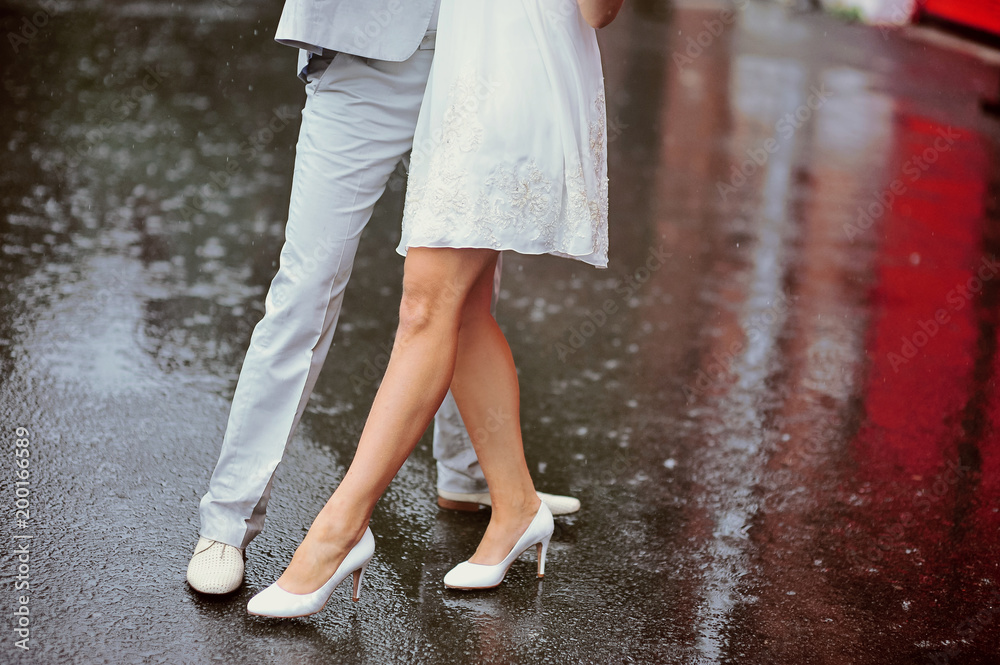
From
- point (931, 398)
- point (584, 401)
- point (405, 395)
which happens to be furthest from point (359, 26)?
point (931, 398)

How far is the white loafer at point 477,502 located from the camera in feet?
10.6

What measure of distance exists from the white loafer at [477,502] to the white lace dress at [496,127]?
0.96m

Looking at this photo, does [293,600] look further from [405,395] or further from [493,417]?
[493,417]

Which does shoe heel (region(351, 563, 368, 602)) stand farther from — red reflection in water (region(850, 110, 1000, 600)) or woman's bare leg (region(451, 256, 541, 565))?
red reflection in water (region(850, 110, 1000, 600))

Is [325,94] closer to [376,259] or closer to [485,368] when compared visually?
[485,368]

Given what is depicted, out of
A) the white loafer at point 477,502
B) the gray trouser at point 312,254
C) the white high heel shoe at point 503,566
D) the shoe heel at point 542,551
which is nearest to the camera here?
the gray trouser at point 312,254

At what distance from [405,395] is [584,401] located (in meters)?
1.57

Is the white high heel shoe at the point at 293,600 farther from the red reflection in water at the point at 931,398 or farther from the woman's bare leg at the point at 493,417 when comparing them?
the red reflection in water at the point at 931,398

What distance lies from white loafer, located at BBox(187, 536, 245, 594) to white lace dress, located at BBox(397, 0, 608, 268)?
0.86 meters

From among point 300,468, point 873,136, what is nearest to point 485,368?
point 300,468

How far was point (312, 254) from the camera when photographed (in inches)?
104

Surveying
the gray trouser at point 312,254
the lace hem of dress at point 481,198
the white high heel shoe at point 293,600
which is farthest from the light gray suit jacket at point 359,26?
the white high heel shoe at point 293,600

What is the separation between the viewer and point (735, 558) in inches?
122

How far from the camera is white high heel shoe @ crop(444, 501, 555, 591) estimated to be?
2799 millimetres
